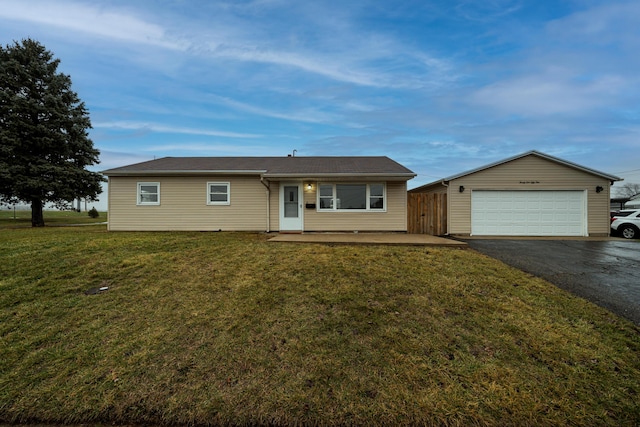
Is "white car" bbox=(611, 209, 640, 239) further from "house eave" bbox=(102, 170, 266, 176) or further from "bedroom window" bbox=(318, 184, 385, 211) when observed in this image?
"house eave" bbox=(102, 170, 266, 176)

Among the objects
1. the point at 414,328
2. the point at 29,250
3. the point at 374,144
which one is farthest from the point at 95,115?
the point at 374,144

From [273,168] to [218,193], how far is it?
269 centimetres

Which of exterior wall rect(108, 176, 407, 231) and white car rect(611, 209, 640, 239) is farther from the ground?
exterior wall rect(108, 176, 407, 231)

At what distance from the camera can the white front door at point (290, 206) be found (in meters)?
10.9

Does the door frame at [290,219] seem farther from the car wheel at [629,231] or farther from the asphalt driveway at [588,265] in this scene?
the car wheel at [629,231]

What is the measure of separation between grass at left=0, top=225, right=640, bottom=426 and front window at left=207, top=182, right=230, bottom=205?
6153mm

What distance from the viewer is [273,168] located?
36.7ft

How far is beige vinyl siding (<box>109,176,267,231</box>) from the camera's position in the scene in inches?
436

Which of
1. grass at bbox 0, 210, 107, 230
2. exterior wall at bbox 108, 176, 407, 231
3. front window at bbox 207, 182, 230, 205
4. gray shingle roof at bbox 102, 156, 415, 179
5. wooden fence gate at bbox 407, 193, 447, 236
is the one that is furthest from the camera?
grass at bbox 0, 210, 107, 230

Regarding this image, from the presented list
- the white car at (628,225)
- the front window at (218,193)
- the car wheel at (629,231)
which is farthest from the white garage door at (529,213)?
the front window at (218,193)

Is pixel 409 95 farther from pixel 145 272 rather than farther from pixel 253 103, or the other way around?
pixel 145 272

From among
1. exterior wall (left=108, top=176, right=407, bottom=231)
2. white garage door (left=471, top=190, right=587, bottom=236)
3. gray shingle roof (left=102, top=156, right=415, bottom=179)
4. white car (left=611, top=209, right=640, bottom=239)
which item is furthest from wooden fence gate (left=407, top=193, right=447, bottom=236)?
white car (left=611, top=209, right=640, bottom=239)

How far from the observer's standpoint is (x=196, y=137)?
76.2 ft

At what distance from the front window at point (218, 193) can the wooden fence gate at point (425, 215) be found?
26.8 ft
